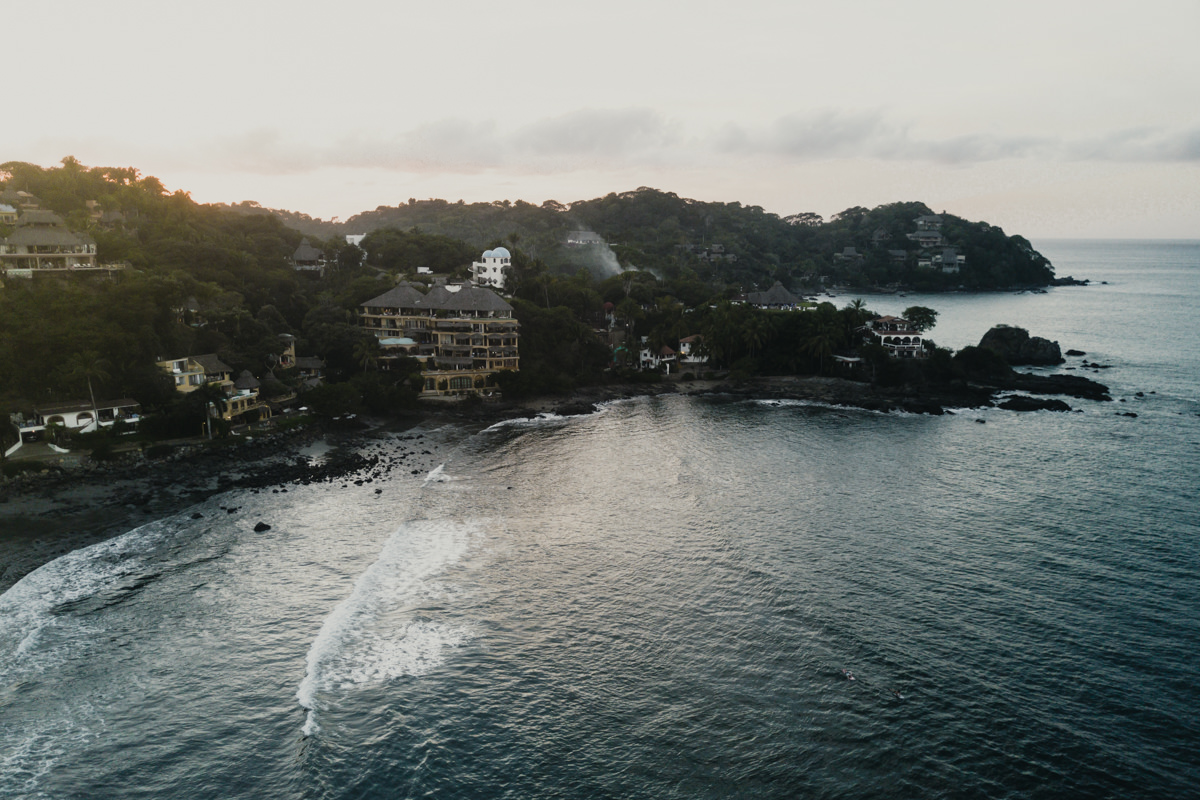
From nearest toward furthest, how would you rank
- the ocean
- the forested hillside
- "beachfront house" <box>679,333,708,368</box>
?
the ocean < the forested hillside < "beachfront house" <box>679,333,708,368</box>

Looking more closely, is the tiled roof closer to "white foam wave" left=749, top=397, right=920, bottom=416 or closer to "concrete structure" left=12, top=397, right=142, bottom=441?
"concrete structure" left=12, top=397, right=142, bottom=441

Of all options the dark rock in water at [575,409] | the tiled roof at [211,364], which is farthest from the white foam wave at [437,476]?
the tiled roof at [211,364]

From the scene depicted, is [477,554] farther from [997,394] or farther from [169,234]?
[169,234]

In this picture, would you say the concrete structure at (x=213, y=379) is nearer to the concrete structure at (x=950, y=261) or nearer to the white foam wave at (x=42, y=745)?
the white foam wave at (x=42, y=745)

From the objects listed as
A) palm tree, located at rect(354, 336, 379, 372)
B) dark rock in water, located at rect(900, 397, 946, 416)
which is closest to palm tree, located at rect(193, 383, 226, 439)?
palm tree, located at rect(354, 336, 379, 372)

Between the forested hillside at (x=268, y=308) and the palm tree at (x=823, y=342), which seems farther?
the palm tree at (x=823, y=342)

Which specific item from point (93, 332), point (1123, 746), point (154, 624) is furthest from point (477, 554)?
point (93, 332)
